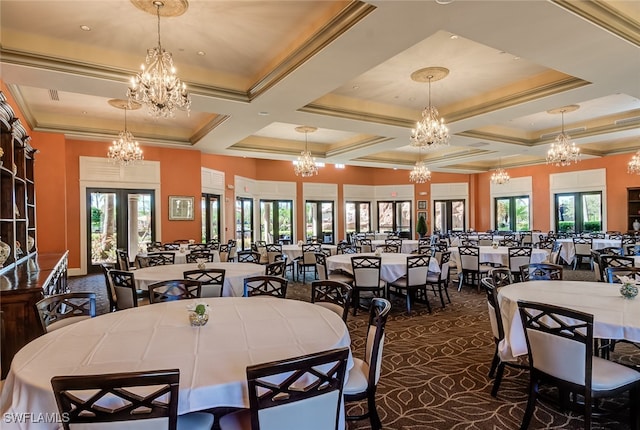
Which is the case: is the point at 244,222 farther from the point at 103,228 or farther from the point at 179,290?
the point at 179,290

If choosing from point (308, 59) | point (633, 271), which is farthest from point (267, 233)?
point (633, 271)

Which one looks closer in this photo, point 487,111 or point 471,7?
point 471,7

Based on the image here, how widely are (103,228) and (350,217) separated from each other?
10.3 meters

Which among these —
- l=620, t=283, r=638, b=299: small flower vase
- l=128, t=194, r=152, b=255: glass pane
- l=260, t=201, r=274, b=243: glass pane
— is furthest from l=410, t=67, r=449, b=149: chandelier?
l=260, t=201, r=274, b=243: glass pane

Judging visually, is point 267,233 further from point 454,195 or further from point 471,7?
point 471,7

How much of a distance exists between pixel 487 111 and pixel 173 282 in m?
6.31

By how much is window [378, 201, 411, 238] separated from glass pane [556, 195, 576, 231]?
19.8 feet

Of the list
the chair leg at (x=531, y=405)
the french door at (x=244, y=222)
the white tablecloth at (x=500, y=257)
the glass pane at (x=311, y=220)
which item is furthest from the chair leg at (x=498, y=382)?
the glass pane at (x=311, y=220)

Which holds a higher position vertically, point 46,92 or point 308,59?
point 46,92

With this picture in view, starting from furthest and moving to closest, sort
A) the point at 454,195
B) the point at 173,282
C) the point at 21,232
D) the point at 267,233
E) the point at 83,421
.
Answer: the point at 454,195
the point at 267,233
the point at 21,232
the point at 173,282
the point at 83,421

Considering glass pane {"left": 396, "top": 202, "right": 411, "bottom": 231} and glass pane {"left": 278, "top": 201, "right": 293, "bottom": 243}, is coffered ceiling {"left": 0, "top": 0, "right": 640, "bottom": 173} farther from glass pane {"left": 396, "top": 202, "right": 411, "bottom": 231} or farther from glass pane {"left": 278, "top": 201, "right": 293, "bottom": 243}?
glass pane {"left": 396, "top": 202, "right": 411, "bottom": 231}

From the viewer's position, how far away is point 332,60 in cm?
446

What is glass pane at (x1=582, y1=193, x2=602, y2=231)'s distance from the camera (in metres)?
12.8

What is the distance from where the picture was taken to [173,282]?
3.61 meters
